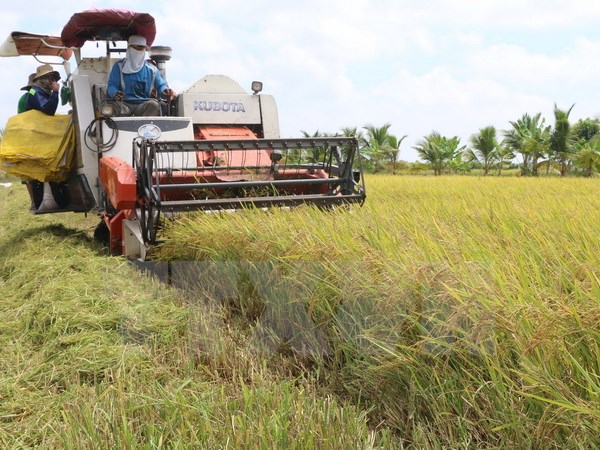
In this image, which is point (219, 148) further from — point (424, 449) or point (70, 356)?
point (424, 449)

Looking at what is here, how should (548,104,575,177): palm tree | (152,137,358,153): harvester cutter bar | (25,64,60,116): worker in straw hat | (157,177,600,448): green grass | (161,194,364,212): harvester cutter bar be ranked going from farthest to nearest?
(548,104,575,177): palm tree
(25,64,60,116): worker in straw hat
(152,137,358,153): harvester cutter bar
(161,194,364,212): harvester cutter bar
(157,177,600,448): green grass

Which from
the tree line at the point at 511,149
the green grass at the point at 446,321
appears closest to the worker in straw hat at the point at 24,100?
the green grass at the point at 446,321

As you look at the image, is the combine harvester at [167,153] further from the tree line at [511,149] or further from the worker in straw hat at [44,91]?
the tree line at [511,149]

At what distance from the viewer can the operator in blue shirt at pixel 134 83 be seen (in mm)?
7293

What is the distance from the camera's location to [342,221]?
184 inches

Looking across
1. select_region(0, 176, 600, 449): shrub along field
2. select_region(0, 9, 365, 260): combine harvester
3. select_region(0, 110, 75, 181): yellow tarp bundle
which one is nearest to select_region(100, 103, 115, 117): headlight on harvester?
select_region(0, 9, 365, 260): combine harvester

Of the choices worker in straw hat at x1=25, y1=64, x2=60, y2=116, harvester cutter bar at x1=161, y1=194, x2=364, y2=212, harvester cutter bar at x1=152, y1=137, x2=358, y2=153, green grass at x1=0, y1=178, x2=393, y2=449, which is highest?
worker in straw hat at x1=25, y1=64, x2=60, y2=116

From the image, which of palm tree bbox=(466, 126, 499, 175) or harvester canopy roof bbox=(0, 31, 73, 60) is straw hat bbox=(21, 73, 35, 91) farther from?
palm tree bbox=(466, 126, 499, 175)

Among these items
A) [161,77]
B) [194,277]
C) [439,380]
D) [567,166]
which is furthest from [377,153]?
[439,380]

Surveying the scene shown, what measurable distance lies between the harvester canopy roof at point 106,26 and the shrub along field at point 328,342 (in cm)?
319

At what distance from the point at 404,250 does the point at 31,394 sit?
192 cm

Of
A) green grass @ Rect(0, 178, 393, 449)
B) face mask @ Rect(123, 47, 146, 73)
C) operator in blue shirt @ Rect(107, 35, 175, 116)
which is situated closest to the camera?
green grass @ Rect(0, 178, 393, 449)

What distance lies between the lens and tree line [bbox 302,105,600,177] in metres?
31.0

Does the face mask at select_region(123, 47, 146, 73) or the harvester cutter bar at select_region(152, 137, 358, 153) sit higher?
the face mask at select_region(123, 47, 146, 73)
